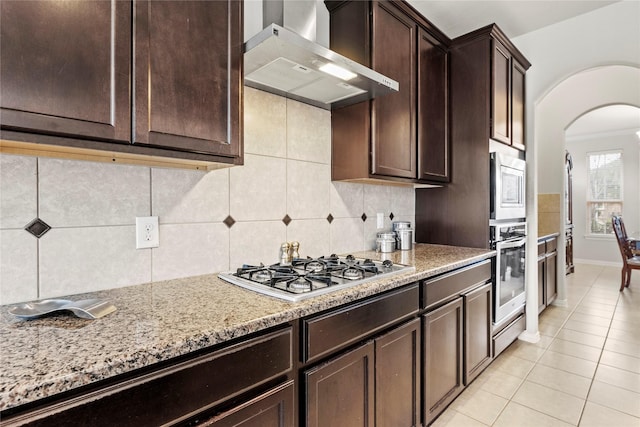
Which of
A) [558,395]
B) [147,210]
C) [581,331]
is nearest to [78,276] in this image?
[147,210]

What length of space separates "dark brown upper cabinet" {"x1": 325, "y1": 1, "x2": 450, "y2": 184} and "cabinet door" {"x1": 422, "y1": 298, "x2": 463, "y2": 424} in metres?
0.84

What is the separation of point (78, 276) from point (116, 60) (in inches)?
29.4

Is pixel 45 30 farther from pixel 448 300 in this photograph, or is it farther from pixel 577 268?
pixel 577 268

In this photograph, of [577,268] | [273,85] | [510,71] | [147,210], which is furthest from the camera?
[577,268]

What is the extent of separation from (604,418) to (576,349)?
1.02m

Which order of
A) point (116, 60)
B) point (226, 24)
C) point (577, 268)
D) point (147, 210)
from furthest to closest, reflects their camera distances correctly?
point (577, 268) < point (147, 210) < point (226, 24) < point (116, 60)

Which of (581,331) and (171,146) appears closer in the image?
(171,146)

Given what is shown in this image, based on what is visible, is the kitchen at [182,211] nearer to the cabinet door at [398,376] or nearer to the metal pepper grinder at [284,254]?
the metal pepper grinder at [284,254]

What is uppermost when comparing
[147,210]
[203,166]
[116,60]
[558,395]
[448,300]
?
[116,60]

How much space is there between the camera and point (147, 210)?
134 cm

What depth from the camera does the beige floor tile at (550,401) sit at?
190 centimetres

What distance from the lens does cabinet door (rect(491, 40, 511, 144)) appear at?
2395 millimetres

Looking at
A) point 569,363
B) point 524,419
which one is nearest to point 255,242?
point 524,419

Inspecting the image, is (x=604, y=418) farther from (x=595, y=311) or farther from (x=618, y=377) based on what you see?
(x=595, y=311)
